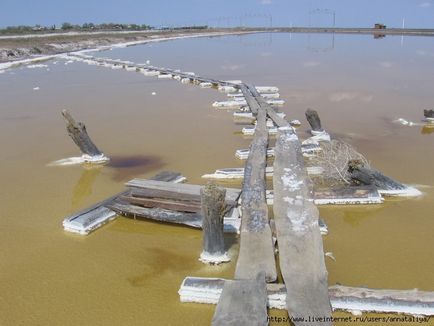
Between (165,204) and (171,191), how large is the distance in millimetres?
232

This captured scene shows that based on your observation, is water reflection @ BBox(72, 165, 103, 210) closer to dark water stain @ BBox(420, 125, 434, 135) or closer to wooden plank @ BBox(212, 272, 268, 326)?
wooden plank @ BBox(212, 272, 268, 326)

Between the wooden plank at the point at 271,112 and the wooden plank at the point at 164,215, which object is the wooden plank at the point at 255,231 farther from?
the wooden plank at the point at 271,112

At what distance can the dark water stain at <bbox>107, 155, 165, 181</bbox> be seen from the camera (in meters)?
9.41

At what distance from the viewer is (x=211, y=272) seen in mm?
5691

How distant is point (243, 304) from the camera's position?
4.38 metres

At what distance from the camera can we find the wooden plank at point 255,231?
5105mm

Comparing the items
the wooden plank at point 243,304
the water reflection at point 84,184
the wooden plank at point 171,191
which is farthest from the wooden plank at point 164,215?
the wooden plank at point 243,304

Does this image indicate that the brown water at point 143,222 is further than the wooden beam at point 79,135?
No

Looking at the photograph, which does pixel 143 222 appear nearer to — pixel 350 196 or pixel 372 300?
pixel 350 196

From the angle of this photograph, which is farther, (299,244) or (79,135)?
(79,135)

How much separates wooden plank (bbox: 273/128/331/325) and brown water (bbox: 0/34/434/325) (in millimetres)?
465

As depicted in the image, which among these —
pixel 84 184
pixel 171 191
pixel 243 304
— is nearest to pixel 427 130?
pixel 171 191

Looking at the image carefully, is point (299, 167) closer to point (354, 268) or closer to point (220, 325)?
point (354, 268)

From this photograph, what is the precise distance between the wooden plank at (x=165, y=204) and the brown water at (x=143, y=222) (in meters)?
0.31
